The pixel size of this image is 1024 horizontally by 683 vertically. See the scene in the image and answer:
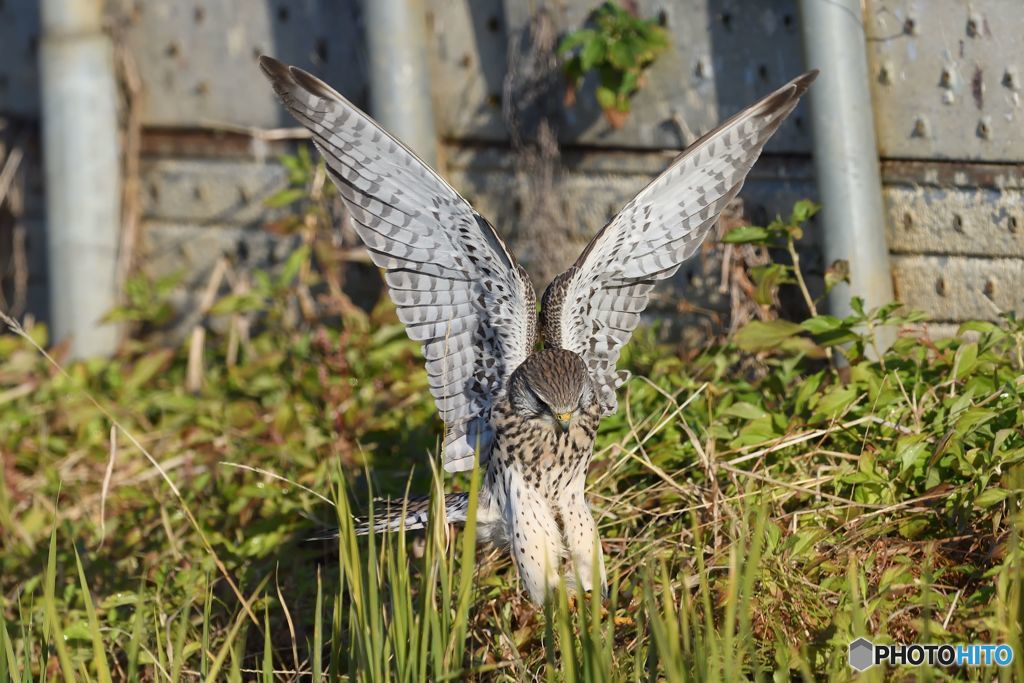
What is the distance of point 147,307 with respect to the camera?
5168mm

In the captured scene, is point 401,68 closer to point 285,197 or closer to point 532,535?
point 285,197

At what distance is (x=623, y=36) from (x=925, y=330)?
143cm

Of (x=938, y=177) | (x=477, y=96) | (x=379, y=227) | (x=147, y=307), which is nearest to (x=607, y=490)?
(x=379, y=227)

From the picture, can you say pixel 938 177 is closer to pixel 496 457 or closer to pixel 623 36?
pixel 623 36

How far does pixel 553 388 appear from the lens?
283cm

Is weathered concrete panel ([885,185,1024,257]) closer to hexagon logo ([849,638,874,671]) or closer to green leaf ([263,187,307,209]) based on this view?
hexagon logo ([849,638,874,671])

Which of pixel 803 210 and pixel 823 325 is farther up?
pixel 803 210

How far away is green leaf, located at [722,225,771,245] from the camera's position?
364 cm

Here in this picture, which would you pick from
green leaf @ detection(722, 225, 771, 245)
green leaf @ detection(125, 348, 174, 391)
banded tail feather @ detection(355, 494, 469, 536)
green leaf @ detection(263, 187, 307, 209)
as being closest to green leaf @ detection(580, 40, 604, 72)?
green leaf @ detection(722, 225, 771, 245)

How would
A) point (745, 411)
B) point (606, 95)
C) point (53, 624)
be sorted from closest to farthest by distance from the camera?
1. point (53, 624)
2. point (745, 411)
3. point (606, 95)

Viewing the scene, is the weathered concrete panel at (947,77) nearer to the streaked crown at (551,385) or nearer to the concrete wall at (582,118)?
the concrete wall at (582,118)

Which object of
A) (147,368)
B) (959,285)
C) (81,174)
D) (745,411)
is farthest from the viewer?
(81,174)

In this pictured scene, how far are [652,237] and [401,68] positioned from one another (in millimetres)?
1795

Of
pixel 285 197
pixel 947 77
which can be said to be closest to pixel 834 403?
pixel 947 77
